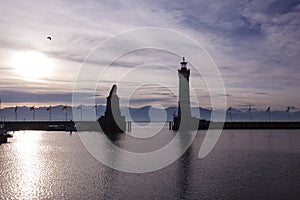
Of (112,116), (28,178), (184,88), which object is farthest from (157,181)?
(112,116)

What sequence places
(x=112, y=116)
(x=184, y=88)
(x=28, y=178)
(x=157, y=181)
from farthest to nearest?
1. (x=112, y=116)
2. (x=184, y=88)
3. (x=28, y=178)
4. (x=157, y=181)

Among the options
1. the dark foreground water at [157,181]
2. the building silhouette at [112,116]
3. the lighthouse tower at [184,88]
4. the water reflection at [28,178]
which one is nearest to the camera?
the dark foreground water at [157,181]

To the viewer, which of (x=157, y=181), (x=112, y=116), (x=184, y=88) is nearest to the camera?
(x=157, y=181)

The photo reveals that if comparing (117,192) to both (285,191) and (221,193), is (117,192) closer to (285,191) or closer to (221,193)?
(221,193)

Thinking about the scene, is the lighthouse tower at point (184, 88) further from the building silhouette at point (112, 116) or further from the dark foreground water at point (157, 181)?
the dark foreground water at point (157, 181)

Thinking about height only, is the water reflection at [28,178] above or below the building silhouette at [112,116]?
below

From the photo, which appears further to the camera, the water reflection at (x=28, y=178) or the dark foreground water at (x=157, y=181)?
the water reflection at (x=28, y=178)

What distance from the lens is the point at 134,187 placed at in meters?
37.9

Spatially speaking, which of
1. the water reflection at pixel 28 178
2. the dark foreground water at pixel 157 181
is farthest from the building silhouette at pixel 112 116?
the dark foreground water at pixel 157 181

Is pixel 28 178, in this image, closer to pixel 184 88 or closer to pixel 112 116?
pixel 184 88

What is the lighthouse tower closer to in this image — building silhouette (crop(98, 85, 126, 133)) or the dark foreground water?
building silhouette (crop(98, 85, 126, 133))

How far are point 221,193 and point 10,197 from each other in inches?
877

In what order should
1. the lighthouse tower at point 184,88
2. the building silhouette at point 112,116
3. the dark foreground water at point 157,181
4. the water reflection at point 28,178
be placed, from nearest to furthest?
the dark foreground water at point 157,181 < the water reflection at point 28,178 < the lighthouse tower at point 184,88 < the building silhouette at point 112,116

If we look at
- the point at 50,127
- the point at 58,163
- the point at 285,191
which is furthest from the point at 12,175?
the point at 50,127
